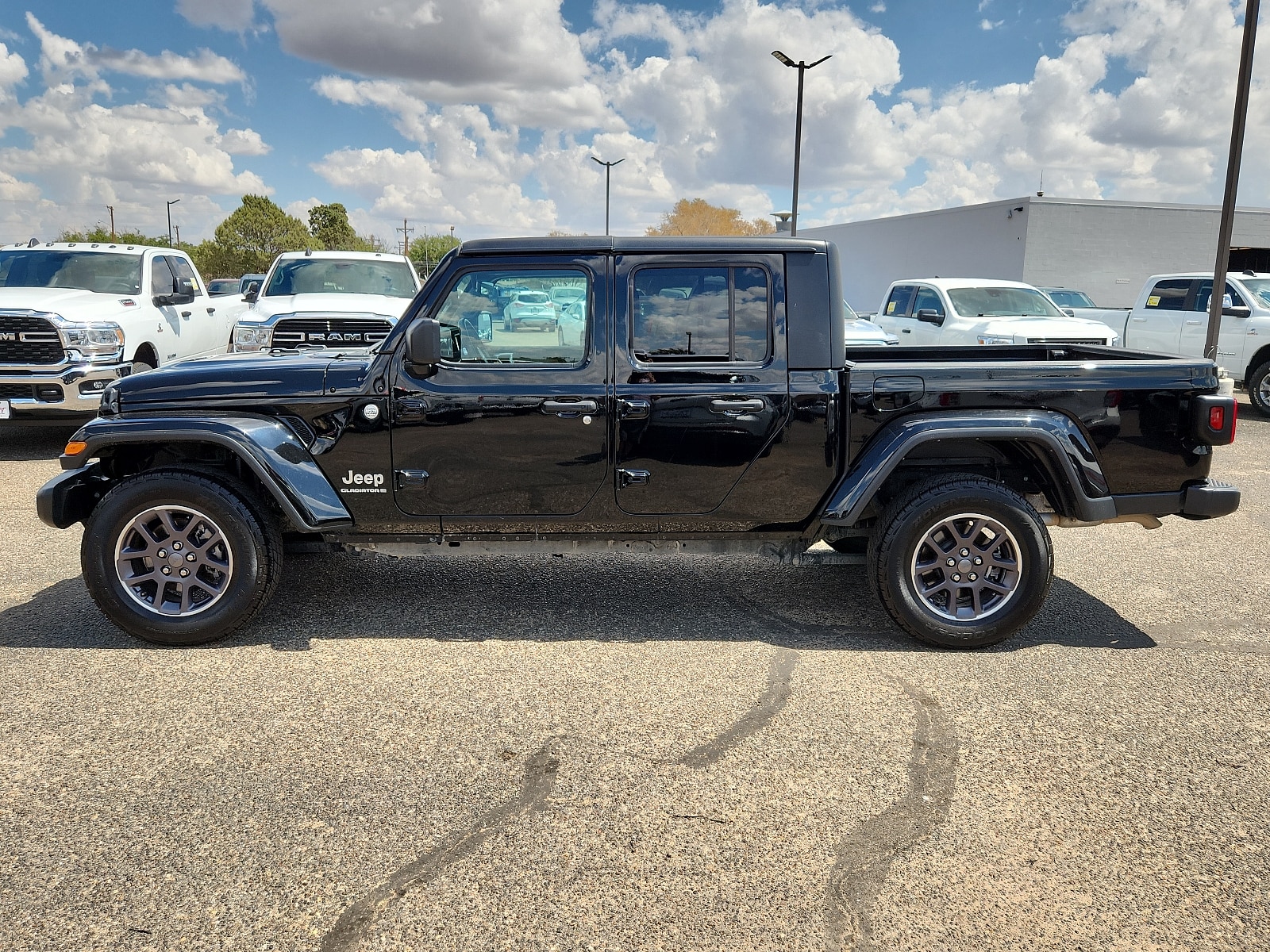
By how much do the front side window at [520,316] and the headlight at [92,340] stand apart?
6654 millimetres

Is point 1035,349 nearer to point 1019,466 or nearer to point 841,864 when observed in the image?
point 1019,466

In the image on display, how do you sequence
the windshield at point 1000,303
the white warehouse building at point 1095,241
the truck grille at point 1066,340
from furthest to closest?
the white warehouse building at point 1095,241, the windshield at point 1000,303, the truck grille at point 1066,340

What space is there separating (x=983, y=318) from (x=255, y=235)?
64.6 m

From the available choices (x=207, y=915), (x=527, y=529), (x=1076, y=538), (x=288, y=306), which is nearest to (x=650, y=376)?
(x=527, y=529)

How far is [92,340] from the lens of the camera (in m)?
9.62

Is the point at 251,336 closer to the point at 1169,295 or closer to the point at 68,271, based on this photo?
the point at 68,271

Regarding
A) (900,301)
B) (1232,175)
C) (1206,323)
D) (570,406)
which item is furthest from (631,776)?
(1232,175)

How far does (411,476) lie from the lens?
4.58 m

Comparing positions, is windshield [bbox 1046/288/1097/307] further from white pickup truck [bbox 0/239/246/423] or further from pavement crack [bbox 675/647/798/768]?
pavement crack [bbox 675/647/798/768]

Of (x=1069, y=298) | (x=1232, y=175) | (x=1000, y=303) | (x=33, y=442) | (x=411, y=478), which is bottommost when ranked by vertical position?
(x=33, y=442)

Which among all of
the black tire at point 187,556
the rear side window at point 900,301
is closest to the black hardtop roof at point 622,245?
the black tire at point 187,556

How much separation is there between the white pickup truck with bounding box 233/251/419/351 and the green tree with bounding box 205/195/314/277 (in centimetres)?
5944

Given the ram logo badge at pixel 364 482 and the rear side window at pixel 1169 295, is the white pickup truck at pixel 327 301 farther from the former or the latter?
the rear side window at pixel 1169 295

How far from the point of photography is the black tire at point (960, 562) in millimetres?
4527
